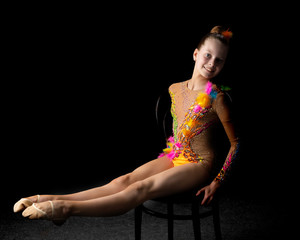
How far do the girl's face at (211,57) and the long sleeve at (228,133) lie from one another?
144 mm

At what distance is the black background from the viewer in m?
3.22

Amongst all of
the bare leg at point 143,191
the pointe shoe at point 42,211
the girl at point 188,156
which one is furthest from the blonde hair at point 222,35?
the pointe shoe at point 42,211

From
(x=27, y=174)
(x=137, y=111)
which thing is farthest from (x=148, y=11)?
(x=27, y=174)

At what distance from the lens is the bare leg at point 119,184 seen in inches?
75.1

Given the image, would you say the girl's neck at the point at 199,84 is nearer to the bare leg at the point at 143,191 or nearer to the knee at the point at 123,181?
the bare leg at the point at 143,191

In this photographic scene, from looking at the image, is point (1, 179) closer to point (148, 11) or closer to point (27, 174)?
point (27, 174)

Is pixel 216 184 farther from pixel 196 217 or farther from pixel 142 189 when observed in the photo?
pixel 142 189

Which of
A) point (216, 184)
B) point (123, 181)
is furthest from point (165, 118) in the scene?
point (216, 184)

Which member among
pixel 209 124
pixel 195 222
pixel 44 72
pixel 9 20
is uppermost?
pixel 9 20

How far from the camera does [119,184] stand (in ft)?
6.83

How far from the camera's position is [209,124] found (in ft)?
6.95

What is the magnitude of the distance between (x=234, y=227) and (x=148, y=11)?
1.91 metres

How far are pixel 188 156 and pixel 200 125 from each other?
184mm

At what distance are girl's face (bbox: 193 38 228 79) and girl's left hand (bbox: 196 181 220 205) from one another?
59cm
